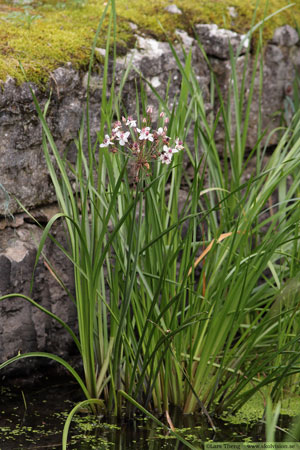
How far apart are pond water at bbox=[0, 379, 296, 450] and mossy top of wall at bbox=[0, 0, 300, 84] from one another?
1092mm

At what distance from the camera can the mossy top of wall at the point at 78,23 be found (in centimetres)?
205

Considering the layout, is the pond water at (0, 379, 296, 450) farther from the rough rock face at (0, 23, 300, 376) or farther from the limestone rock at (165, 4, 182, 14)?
the limestone rock at (165, 4, 182, 14)

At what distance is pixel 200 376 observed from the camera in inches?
69.0

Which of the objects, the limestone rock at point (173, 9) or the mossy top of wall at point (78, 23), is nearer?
the mossy top of wall at point (78, 23)

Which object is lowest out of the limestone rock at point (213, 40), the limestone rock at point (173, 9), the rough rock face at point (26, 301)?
the rough rock face at point (26, 301)

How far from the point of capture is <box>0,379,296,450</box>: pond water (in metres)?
1.57

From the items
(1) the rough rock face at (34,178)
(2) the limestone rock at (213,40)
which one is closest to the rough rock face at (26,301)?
(1) the rough rock face at (34,178)

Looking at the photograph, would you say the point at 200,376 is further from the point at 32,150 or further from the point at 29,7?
the point at 29,7

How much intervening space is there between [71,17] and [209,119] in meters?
0.74

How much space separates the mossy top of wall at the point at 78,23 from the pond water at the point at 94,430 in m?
1.09

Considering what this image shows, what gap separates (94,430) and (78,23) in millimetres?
1617

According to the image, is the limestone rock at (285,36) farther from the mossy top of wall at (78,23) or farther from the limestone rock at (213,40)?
the limestone rock at (213,40)

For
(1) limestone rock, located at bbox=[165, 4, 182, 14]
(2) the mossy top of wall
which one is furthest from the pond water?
(1) limestone rock, located at bbox=[165, 4, 182, 14]

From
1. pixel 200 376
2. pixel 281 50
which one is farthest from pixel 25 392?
pixel 281 50
